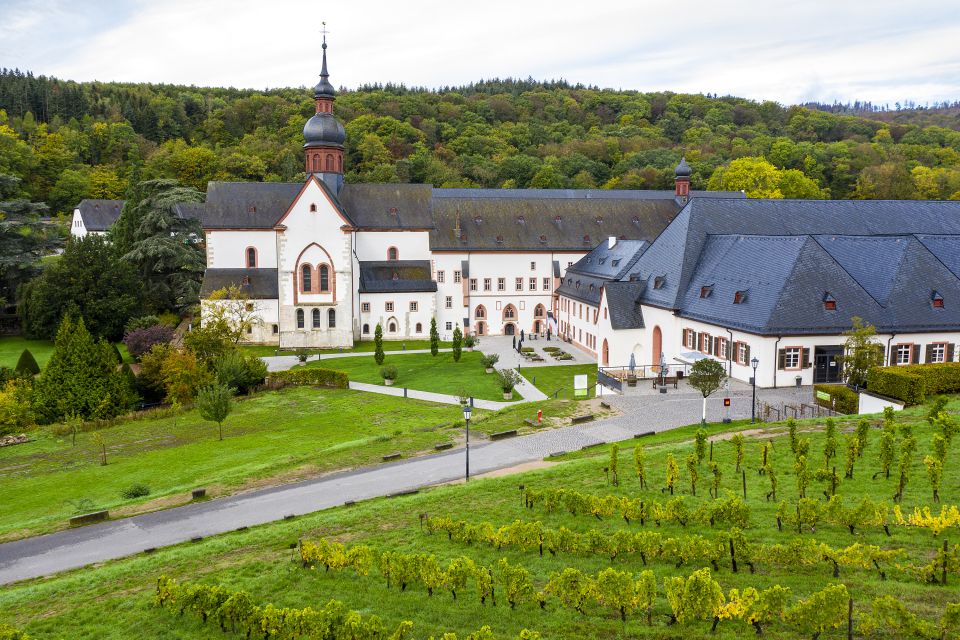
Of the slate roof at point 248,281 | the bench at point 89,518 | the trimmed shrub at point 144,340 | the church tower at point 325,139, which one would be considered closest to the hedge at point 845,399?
the bench at point 89,518

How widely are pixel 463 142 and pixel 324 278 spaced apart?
230 feet

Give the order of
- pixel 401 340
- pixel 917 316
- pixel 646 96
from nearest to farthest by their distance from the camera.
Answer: pixel 917 316 → pixel 401 340 → pixel 646 96

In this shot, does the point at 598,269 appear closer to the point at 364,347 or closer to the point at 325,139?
the point at 364,347

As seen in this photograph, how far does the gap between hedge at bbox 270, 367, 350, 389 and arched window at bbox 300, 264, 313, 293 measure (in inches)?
555

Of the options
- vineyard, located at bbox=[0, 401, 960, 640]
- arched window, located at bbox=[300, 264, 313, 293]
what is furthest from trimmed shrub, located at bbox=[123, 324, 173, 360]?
vineyard, located at bbox=[0, 401, 960, 640]

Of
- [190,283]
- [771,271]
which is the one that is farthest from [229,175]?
[771,271]

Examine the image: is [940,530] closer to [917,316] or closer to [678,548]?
[678,548]

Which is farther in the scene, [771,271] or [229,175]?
[229,175]

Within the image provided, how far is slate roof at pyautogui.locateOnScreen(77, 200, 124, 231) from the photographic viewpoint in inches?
3465

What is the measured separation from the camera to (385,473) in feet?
72.4

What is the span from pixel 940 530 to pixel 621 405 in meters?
18.1

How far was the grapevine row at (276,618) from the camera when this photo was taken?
952 centimetres

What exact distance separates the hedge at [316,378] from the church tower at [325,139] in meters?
22.0

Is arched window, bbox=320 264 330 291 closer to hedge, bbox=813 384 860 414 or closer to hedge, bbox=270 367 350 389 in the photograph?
hedge, bbox=270 367 350 389
